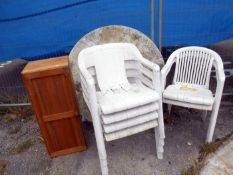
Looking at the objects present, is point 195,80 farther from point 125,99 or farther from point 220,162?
point 125,99

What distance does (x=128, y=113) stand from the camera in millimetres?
2289

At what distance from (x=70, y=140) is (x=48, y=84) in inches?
29.9

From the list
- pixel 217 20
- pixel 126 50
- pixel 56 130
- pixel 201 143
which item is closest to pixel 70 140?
pixel 56 130

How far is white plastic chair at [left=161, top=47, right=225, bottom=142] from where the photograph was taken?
2555 millimetres

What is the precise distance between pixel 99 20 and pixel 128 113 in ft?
6.41

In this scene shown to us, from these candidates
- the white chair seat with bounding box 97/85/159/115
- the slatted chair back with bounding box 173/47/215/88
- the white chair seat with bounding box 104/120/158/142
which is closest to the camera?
the white chair seat with bounding box 97/85/159/115

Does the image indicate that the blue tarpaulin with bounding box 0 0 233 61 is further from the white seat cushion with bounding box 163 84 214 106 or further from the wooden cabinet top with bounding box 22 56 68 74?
the wooden cabinet top with bounding box 22 56 68 74

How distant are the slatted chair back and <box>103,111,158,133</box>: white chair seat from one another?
2.97 feet

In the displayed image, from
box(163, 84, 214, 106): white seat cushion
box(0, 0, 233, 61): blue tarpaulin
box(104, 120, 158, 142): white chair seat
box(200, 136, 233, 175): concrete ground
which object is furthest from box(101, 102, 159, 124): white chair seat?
box(0, 0, 233, 61): blue tarpaulin

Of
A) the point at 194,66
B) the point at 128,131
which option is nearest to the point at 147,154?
the point at 128,131

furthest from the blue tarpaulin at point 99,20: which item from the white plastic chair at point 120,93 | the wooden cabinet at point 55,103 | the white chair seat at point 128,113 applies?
the white chair seat at point 128,113

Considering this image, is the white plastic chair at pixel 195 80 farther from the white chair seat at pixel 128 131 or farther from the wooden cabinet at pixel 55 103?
the wooden cabinet at pixel 55 103

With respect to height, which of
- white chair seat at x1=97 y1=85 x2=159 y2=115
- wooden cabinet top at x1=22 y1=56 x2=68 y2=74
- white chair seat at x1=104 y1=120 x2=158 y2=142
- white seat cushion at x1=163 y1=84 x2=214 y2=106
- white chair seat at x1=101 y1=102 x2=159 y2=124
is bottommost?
white chair seat at x1=104 y1=120 x2=158 y2=142

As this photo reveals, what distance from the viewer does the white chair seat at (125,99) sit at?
2.22 metres
